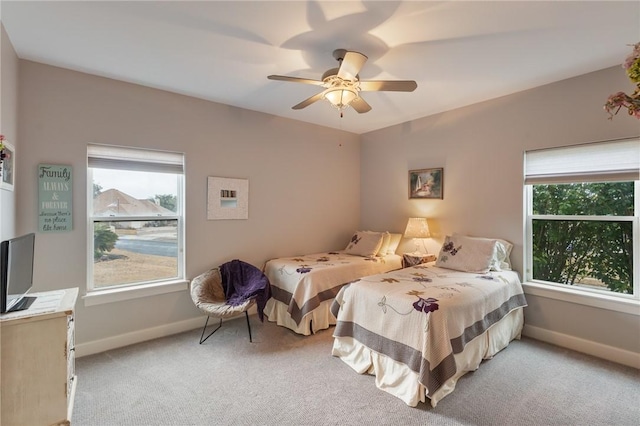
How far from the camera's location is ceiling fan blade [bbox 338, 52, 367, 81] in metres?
2.05

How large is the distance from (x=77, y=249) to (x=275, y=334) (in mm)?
2051

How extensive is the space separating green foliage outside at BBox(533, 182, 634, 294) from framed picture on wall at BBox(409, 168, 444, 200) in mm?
1047

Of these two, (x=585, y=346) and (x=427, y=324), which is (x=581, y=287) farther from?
(x=427, y=324)

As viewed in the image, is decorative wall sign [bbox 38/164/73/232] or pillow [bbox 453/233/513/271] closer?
decorative wall sign [bbox 38/164/73/232]

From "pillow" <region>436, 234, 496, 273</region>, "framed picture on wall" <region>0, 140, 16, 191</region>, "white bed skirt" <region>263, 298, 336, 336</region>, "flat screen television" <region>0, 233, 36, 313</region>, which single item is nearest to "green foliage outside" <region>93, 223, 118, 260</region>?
"framed picture on wall" <region>0, 140, 16, 191</region>

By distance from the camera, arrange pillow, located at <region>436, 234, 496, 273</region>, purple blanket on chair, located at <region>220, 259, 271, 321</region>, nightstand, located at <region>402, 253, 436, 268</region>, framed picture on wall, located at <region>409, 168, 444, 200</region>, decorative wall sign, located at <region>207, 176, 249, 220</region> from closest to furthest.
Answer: purple blanket on chair, located at <region>220, 259, 271, 321</region>
pillow, located at <region>436, 234, 496, 273</region>
decorative wall sign, located at <region>207, 176, 249, 220</region>
nightstand, located at <region>402, 253, 436, 268</region>
framed picture on wall, located at <region>409, 168, 444, 200</region>

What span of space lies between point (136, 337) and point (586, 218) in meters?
4.58

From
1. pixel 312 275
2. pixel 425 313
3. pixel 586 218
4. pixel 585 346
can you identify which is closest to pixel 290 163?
pixel 312 275

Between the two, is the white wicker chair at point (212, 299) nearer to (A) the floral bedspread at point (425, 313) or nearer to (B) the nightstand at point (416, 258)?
(A) the floral bedspread at point (425, 313)

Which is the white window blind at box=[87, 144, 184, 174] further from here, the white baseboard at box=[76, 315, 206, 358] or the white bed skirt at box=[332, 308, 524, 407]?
the white bed skirt at box=[332, 308, 524, 407]

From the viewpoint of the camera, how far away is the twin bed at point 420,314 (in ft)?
6.86

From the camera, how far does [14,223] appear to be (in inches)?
95.0

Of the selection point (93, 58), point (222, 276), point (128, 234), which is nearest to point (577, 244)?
point (222, 276)

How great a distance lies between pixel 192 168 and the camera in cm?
337
